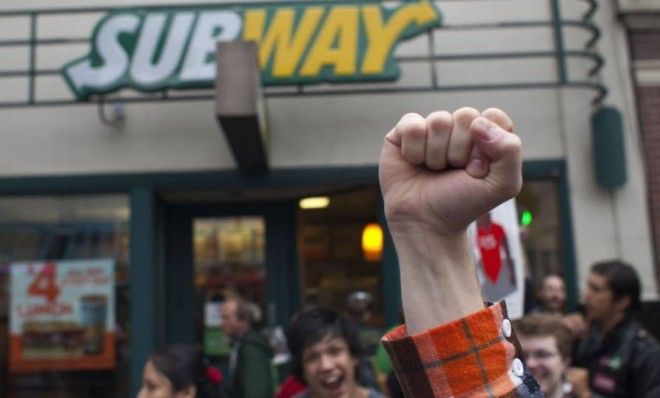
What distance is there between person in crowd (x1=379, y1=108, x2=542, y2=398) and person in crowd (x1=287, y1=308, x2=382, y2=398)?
230cm

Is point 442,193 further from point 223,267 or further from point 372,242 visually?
point 223,267

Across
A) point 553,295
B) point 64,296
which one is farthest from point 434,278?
point 64,296

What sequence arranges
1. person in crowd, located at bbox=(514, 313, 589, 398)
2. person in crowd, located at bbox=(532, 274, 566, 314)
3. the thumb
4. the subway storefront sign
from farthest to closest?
the subway storefront sign → person in crowd, located at bbox=(532, 274, 566, 314) → person in crowd, located at bbox=(514, 313, 589, 398) → the thumb

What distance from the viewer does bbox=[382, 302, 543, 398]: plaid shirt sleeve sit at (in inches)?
41.6

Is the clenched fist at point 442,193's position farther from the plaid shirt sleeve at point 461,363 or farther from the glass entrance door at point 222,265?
the glass entrance door at point 222,265

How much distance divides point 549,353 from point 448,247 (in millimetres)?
2060

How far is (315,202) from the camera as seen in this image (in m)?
7.30

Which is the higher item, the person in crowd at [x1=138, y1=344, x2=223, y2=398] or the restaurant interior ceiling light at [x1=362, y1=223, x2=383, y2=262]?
the restaurant interior ceiling light at [x1=362, y1=223, x2=383, y2=262]

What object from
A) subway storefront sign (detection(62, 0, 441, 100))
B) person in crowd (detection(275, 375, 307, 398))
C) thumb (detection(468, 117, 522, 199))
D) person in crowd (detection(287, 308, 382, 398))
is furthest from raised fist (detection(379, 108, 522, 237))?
subway storefront sign (detection(62, 0, 441, 100))

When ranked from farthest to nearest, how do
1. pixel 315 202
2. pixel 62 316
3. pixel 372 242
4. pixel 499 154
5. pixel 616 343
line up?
pixel 315 202, pixel 372 242, pixel 62 316, pixel 616 343, pixel 499 154

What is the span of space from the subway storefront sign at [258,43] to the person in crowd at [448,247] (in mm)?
4953

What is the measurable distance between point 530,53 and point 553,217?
4.53ft

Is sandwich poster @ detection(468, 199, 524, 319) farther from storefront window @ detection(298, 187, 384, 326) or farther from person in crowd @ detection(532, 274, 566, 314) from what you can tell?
storefront window @ detection(298, 187, 384, 326)

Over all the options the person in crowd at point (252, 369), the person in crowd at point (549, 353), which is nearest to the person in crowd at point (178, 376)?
the person in crowd at point (252, 369)
